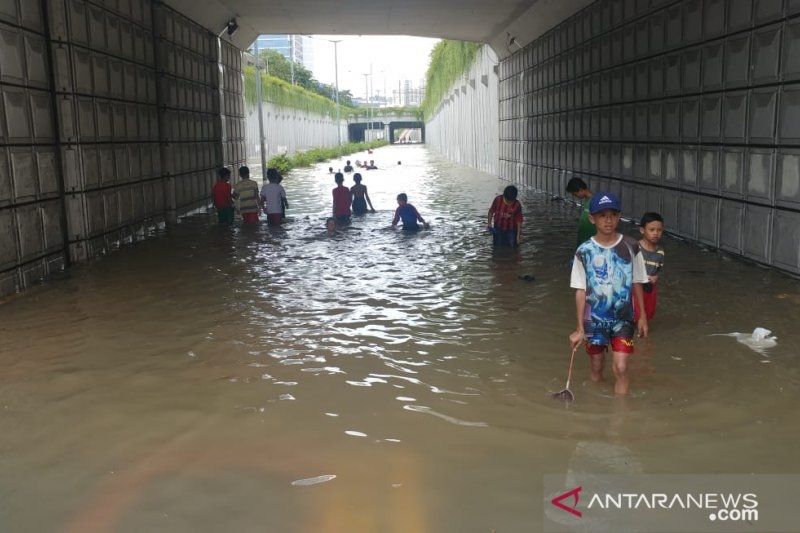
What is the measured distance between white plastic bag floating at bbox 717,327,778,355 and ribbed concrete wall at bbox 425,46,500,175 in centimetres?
2343

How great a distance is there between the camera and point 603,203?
15.3 ft

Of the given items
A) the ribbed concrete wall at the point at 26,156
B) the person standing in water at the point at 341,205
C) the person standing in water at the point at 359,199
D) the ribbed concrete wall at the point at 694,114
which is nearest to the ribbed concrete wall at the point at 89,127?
the ribbed concrete wall at the point at 26,156

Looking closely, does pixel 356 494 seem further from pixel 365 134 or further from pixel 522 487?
pixel 365 134

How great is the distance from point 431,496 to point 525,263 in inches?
268

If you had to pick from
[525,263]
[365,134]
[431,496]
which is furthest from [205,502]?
[365,134]

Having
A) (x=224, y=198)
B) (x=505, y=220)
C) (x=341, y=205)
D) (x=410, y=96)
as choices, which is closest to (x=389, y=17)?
(x=341, y=205)

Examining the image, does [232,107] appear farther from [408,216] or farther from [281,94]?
[281,94]

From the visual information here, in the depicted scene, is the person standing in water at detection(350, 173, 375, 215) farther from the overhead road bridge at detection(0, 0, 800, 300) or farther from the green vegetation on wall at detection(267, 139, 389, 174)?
the green vegetation on wall at detection(267, 139, 389, 174)

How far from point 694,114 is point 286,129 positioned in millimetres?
44326

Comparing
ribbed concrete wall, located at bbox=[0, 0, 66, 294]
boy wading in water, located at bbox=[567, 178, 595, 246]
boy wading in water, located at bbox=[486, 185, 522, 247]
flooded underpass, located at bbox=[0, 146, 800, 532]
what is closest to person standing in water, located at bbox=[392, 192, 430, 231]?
boy wading in water, located at bbox=[486, 185, 522, 247]

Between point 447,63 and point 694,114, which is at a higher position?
point 447,63

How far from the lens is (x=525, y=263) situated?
1017 centimetres

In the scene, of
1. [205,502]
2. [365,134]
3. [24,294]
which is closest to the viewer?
[205,502]

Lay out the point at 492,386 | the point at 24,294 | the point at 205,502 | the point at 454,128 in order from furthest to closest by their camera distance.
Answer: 1. the point at 454,128
2. the point at 24,294
3. the point at 492,386
4. the point at 205,502
